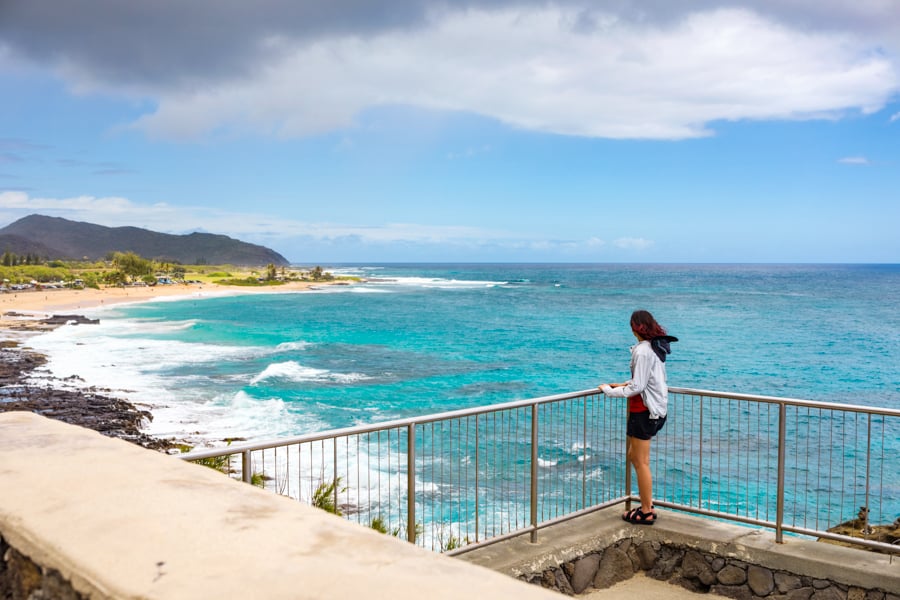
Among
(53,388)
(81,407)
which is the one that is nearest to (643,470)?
(81,407)

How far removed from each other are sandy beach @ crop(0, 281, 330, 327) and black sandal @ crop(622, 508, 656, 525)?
50501 millimetres

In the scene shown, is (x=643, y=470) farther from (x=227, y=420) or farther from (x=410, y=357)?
(x=410, y=357)

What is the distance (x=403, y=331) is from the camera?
5438 cm

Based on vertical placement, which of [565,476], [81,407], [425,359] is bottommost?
[425,359]

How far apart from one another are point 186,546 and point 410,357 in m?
38.3

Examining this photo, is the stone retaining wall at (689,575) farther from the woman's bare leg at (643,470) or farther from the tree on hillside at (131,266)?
the tree on hillside at (131,266)

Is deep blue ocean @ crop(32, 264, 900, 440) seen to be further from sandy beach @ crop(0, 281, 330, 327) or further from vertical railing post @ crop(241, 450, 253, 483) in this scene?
vertical railing post @ crop(241, 450, 253, 483)

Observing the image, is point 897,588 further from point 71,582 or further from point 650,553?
point 71,582

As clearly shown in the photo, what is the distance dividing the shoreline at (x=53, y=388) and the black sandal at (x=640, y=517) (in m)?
13.2

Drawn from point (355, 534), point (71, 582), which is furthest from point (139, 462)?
point (355, 534)

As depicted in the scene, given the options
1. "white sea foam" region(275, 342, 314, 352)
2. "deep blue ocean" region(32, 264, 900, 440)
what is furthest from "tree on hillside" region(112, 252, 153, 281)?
"white sea foam" region(275, 342, 314, 352)

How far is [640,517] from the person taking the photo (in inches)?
260

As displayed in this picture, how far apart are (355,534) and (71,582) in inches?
Answer: 30.4

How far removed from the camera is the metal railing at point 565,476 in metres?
6.26
